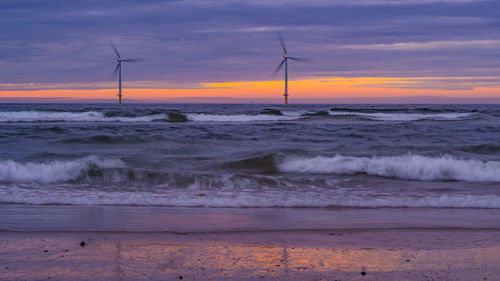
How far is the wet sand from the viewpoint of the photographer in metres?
3.83

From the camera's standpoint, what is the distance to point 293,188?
352 inches

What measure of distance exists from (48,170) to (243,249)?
6874 millimetres

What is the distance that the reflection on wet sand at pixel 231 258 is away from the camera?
380 centimetres

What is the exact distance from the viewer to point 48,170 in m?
9.95

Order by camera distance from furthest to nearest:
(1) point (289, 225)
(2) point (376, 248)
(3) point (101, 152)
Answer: (3) point (101, 152) → (1) point (289, 225) → (2) point (376, 248)

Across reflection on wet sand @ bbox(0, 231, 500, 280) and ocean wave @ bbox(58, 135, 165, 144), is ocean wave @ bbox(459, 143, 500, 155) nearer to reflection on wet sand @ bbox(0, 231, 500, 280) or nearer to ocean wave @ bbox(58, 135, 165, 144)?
reflection on wet sand @ bbox(0, 231, 500, 280)

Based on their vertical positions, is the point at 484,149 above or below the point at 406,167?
above

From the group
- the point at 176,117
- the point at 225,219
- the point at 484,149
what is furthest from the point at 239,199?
the point at 176,117

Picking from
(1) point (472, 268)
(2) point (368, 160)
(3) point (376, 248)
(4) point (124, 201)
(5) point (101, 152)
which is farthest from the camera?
(5) point (101, 152)

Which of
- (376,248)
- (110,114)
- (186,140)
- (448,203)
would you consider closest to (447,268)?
(376,248)

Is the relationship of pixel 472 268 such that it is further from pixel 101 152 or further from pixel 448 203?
pixel 101 152

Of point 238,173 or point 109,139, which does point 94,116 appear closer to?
point 109,139

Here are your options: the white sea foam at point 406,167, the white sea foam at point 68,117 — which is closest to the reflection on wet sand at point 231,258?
the white sea foam at point 406,167

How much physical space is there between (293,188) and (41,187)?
184 inches
